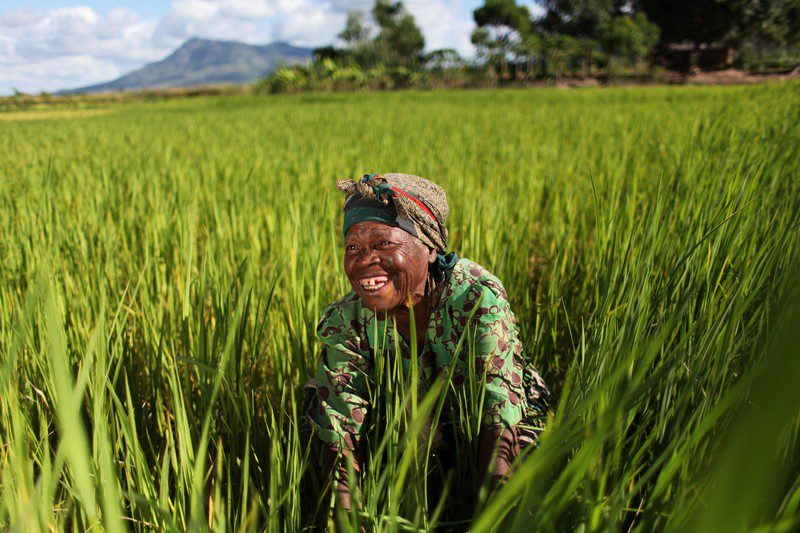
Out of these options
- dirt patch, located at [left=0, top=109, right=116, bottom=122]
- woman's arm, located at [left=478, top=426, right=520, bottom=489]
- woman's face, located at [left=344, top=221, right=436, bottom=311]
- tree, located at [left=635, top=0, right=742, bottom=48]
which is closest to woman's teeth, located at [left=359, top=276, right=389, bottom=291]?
woman's face, located at [left=344, top=221, right=436, bottom=311]

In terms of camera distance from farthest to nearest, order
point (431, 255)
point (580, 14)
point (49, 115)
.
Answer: point (580, 14)
point (49, 115)
point (431, 255)

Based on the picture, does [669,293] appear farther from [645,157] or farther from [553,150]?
[553,150]

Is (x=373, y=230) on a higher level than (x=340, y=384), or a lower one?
higher

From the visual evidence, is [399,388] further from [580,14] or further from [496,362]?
[580,14]

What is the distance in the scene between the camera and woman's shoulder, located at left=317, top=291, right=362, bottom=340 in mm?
855

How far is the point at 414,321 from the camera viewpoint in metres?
0.70

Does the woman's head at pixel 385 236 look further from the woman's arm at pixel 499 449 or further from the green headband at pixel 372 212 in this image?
the woman's arm at pixel 499 449

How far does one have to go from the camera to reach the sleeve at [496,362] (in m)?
0.76

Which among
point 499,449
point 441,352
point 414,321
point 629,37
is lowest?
point 499,449

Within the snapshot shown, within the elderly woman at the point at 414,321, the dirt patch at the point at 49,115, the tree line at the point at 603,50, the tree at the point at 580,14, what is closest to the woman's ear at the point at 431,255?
the elderly woman at the point at 414,321

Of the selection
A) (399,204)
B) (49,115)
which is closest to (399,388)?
(399,204)

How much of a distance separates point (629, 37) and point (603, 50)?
8.02ft

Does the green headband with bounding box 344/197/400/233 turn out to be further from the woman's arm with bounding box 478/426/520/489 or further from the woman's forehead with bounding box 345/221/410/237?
the woman's arm with bounding box 478/426/520/489

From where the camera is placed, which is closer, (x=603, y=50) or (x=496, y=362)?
(x=496, y=362)
